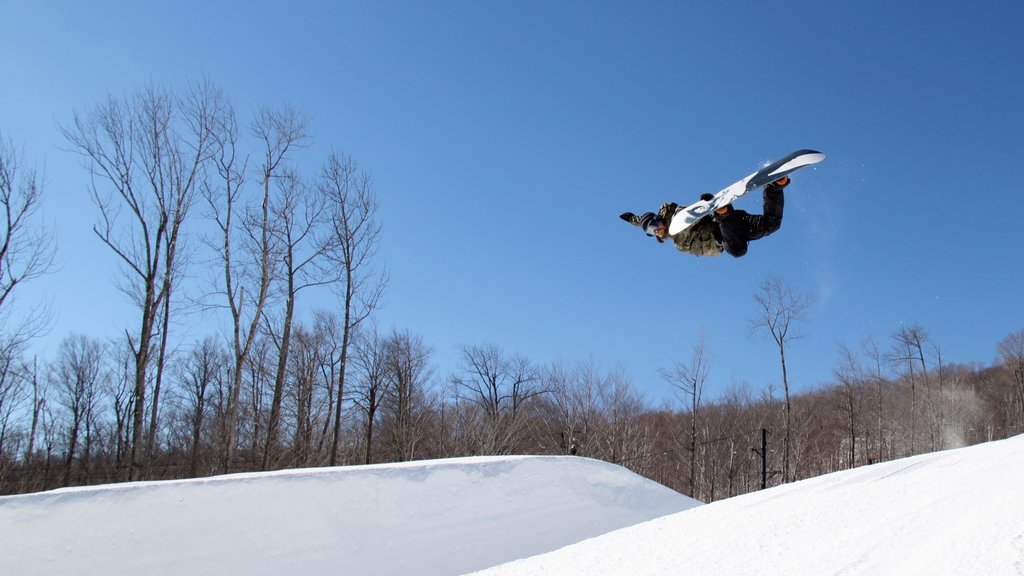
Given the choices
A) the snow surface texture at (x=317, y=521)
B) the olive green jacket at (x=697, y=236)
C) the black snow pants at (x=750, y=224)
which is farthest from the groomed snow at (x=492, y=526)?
the olive green jacket at (x=697, y=236)

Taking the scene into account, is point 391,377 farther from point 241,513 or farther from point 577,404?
point 241,513

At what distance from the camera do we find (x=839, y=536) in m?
6.25

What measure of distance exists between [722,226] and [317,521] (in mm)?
7876

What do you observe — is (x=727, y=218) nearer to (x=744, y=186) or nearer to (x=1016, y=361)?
(x=744, y=186)

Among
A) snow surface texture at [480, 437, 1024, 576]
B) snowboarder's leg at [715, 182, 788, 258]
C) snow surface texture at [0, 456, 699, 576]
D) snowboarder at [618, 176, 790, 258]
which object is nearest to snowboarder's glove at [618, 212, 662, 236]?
snowboarder at [618, 176, 790, 258]

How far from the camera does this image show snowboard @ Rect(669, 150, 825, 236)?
22.6 feet

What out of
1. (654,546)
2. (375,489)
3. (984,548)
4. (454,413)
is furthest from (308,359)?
(984,548)

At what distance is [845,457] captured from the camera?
4162 centimetres

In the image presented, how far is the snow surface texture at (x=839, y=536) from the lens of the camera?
16.9ft

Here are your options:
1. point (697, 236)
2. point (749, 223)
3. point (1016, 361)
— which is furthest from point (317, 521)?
point (1016, 361)

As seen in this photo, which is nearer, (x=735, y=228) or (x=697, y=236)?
(x=735, y=228)

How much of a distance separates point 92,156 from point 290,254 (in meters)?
5.60

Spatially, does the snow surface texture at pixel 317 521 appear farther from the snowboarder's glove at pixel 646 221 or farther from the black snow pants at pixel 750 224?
the black snow pants at pixel 750 224

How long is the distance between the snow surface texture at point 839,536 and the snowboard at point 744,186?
3.92m
